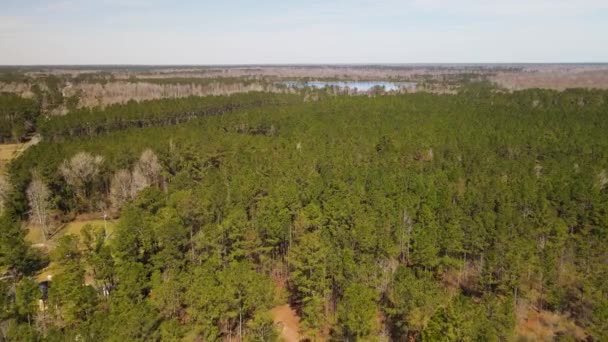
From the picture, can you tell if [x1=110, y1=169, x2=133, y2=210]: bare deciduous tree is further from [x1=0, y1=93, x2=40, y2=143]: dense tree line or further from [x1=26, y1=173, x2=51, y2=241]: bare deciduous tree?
[x1=0, y1=93, x2=40, y2=143]: dense tree line

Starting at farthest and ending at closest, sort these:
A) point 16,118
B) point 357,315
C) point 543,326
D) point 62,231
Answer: point 16,118 → point 62,231 → point 543,326 → point 357,315

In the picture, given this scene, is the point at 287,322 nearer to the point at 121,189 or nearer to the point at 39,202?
the point at 121,189

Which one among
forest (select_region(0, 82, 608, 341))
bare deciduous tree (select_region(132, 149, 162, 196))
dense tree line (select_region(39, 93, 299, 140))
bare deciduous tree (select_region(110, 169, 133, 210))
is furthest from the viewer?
dense tree line (select_region(39, 93, 299, 140))

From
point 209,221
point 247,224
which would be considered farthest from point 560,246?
point 209,221

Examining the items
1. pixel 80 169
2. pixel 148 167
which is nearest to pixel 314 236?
pixel 148 167

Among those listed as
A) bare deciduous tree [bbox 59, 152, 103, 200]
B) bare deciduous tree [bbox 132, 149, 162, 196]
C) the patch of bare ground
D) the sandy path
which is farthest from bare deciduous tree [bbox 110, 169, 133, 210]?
the patch of bare ground

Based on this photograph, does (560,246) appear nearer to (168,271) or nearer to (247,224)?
(247,224)
